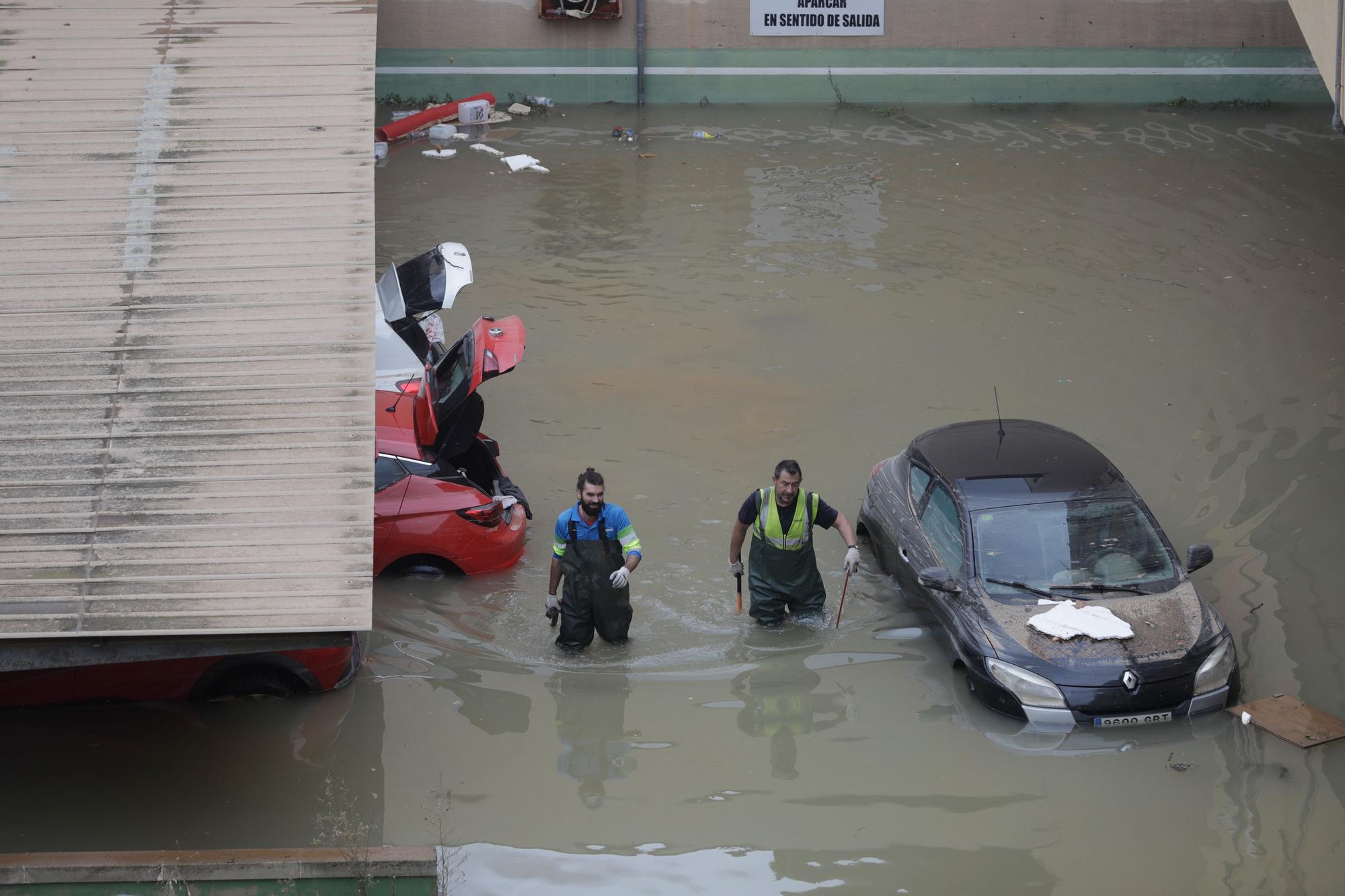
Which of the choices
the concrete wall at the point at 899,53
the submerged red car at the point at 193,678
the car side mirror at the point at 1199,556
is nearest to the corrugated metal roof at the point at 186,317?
the submerged red car at the point at 193,678

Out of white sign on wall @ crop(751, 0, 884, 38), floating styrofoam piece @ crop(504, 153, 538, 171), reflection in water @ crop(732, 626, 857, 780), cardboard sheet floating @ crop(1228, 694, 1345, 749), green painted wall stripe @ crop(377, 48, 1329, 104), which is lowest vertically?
reflection in water @ crop(732, 626, 857, 780)

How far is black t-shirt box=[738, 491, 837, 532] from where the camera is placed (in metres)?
8.89

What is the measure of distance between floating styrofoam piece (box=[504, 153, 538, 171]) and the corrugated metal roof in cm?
1062

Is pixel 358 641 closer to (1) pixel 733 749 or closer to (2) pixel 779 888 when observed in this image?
(1) pixel 733 749

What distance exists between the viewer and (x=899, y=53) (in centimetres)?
2477

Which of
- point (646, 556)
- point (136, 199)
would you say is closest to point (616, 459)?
point (646, 556)

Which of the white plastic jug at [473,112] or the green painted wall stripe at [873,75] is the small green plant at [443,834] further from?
the green painted wall stripe at [873,75]

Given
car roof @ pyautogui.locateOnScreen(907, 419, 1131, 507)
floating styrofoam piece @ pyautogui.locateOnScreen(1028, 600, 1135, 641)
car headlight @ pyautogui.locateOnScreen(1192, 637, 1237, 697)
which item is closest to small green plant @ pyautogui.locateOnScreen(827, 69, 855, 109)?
car roof @ pyautogui.locateOnScreen(907, 419, 1131, 507)

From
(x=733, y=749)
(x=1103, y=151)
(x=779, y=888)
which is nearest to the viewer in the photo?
(x=779, y=888)

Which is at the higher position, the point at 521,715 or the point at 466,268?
the point at 466,268

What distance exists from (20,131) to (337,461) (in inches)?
160

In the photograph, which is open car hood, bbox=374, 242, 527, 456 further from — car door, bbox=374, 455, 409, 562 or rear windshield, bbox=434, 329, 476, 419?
car door, bbox=374, 455, 409, 562

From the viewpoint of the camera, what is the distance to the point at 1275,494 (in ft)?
36.5

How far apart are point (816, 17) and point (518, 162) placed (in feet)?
24.4
